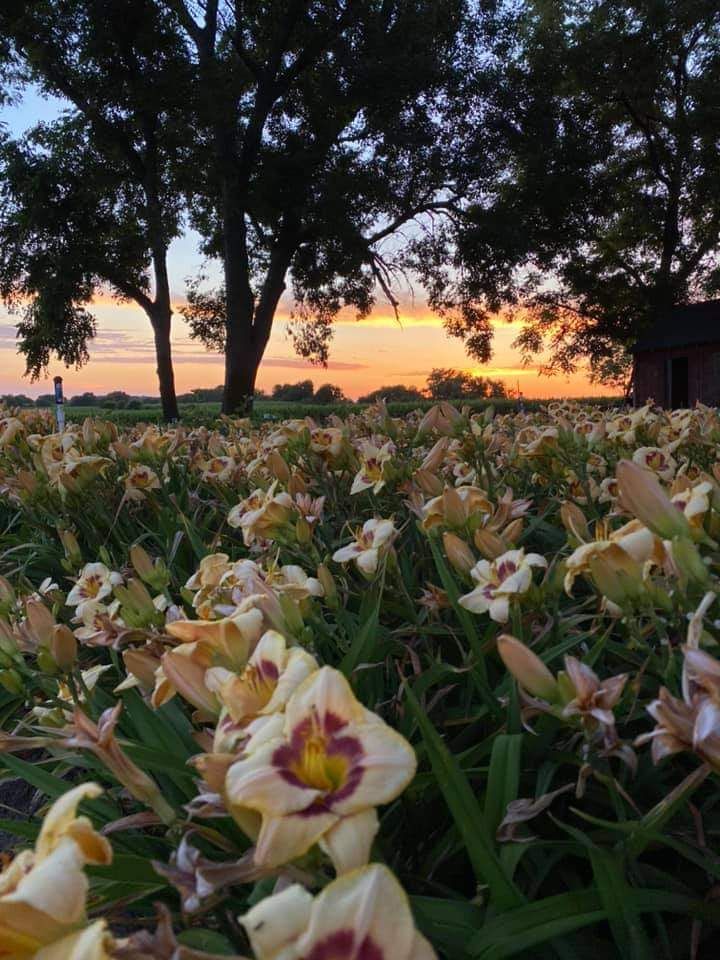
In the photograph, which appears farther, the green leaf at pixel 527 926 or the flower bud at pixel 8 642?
the flower bud at pixel 8 642

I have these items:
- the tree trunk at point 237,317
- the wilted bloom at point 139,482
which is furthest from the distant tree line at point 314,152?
the wilted bloom at point 139,482

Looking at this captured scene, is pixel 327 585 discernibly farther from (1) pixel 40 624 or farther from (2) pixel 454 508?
(1) pixel 40 624

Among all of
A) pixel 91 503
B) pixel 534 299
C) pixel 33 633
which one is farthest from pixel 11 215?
pixel 33 633

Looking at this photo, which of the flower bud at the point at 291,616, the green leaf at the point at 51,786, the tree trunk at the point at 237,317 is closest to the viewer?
the flower bud at the point at 291,616

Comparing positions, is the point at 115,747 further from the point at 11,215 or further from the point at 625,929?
the point at 11,215

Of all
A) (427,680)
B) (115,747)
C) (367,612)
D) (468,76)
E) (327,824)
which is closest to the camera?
(327,824)

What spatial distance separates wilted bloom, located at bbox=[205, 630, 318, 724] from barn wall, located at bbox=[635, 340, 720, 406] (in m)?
18.3

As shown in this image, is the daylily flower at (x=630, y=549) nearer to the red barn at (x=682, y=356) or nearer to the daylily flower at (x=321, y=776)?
the daylily flower at (x=321, y=776)

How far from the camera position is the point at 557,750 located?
1013 mm

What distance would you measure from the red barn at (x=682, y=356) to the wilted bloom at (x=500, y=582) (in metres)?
18.9

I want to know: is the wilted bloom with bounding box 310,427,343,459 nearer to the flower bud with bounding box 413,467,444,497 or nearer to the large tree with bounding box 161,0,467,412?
the flower bud with bounding box 413,467,444,497

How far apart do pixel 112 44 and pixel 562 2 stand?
547 inches

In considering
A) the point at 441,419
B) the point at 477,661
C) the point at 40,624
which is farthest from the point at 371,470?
the point at 40,624

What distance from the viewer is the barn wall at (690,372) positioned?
61.9 ft
